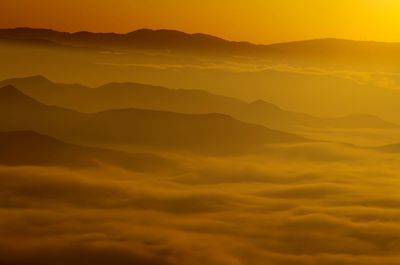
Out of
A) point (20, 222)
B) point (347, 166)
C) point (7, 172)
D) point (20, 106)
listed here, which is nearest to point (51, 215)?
point (20, 222)

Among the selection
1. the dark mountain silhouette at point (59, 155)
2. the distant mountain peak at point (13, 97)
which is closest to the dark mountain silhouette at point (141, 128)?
the distant mountain peak at point (13, 97)

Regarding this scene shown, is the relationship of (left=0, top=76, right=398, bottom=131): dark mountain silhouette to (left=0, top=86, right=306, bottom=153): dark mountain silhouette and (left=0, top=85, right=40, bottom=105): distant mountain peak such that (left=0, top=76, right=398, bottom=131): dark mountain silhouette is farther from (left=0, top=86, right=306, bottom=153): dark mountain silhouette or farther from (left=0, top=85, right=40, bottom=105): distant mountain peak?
(left=0, top=86, right=306, bottom=153): dark mountain silhouette

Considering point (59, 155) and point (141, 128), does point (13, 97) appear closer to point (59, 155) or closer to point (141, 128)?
point (141, 128)

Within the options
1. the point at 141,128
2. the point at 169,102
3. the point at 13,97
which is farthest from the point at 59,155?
the point at 169,102

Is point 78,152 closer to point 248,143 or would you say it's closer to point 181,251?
point 248,143

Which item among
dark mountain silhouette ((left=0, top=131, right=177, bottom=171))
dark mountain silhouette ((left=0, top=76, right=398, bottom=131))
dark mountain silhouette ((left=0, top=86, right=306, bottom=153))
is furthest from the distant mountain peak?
dark mountain silhouette ((left=0, top=131, right=177, bottom=171))

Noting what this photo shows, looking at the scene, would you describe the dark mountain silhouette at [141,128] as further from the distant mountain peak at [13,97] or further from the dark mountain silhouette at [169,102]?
the dark mountain silhouette at [169,102]
